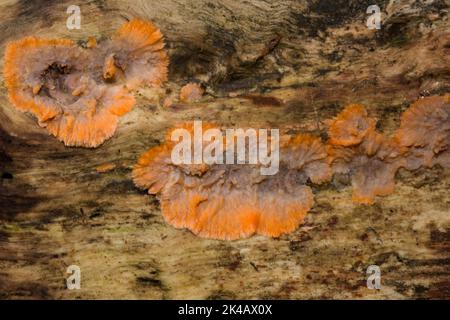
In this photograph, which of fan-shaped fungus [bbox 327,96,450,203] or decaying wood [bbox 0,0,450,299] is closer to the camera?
fan-shaped fungus [bbox 327,96,450,203]

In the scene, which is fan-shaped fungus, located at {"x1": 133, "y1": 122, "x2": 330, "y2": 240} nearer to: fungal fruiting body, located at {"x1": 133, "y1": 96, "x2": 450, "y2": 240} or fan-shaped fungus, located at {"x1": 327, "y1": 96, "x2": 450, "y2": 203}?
fungal fruiting body, located at {"x1": 133, "y1": 96, "x2": 450, "y2": 240}

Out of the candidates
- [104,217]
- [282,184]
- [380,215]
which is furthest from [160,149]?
[380,215]

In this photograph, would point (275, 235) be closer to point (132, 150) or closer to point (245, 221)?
point (245, 221)

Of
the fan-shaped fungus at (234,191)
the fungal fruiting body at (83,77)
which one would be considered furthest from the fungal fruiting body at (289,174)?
the fungal fruiting body at (83,77)

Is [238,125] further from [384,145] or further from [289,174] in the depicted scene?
[384,145]

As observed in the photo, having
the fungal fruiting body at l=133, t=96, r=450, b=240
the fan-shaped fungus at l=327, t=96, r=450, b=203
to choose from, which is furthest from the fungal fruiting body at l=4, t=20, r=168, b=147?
the fan-shaped fungus at l=327, t=96, r=450, b=203

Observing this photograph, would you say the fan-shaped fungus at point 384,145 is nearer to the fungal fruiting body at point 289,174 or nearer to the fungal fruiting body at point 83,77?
the fungal fruiting body at point 289,174
